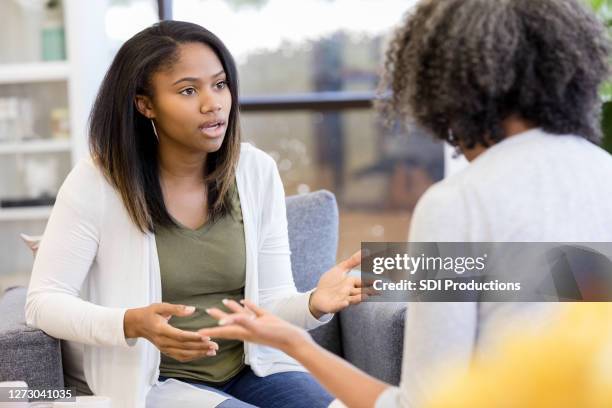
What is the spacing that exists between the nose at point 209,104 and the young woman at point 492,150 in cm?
66

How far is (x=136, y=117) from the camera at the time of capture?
176 centimetres

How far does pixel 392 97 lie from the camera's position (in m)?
1.16

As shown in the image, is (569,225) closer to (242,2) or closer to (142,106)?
(142,106)

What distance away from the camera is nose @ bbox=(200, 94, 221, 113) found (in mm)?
1688

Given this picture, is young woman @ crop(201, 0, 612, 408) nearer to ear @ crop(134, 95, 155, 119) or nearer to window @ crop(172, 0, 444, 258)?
ear @ crop(134, 95, 155, 119)

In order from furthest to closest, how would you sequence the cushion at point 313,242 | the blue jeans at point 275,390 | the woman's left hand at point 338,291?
the cushion at point 313,242 → the blue jeans at point 275,390 → the woman's left hand at point 338,291

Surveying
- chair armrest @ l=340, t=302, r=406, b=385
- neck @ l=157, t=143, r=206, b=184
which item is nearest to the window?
chair armrest @ l=340, t=302, r=406, b=385

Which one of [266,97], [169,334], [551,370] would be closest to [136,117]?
[169,334]

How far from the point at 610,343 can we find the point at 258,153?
103cm

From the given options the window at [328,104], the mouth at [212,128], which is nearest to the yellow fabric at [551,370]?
the mouth at [212,128]

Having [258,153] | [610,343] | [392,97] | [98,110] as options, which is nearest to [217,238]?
[258,153]

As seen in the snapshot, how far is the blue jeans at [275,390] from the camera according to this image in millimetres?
1679

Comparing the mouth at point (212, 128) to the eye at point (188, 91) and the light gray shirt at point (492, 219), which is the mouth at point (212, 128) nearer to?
Answer: the eye at point (188, 91)

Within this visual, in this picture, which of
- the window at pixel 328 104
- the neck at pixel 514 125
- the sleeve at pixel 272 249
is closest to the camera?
the neck at pixel 514 125
